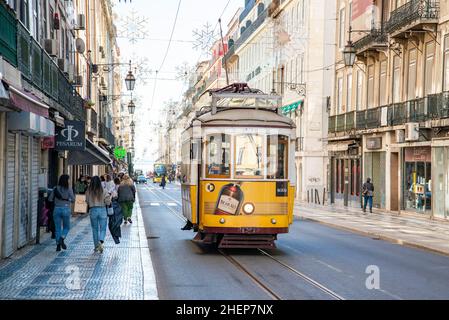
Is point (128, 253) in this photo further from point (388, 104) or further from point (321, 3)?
point (321, 3)

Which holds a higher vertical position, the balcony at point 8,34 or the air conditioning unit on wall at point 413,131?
the balcony at point 8,34

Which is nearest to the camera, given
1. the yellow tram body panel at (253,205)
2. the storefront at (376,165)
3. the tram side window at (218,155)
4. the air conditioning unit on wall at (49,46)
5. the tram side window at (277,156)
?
the yellow tram body panel at (253,205)

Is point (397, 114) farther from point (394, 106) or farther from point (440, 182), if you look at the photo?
point (440, 182)

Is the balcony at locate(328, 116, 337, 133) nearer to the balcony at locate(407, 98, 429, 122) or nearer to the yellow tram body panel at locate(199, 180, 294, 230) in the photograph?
the balcony at locate(407, 98, 429, 122)

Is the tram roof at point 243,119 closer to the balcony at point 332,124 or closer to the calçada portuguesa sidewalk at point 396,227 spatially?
the calçada portuguesa sidewalk at point 396,227

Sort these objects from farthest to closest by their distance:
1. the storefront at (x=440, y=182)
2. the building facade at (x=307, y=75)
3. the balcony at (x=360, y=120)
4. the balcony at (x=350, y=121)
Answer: the building facade at (x=307, y=75) < the balcony at (x=350, y=121) < the balcony at (x=360, y=120) < the storefront at (x=440, y=182)

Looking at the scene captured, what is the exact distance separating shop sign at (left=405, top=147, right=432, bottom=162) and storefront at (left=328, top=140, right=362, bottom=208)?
706 cm

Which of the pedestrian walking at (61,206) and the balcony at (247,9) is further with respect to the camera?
the balcony at (247,9)

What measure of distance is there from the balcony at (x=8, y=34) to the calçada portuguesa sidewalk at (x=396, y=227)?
10.4m

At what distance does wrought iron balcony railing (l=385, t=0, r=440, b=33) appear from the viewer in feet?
106

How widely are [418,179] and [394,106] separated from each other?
3676 mm

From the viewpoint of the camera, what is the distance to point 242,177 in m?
17.4

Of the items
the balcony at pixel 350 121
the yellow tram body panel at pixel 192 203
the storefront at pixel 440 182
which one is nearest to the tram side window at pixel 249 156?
the yellow tram body panel at pixel 192 203
